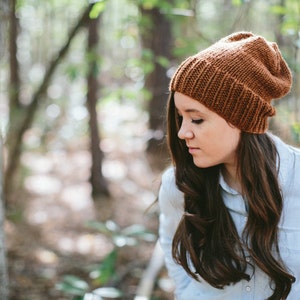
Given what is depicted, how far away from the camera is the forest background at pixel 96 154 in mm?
3422

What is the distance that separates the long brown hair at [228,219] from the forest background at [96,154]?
2.07 feet

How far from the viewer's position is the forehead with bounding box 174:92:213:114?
64.0 inches

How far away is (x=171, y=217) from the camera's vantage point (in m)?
2.05

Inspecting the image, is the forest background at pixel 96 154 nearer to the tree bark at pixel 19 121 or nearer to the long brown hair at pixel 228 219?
the tree bark at pixel 19 121

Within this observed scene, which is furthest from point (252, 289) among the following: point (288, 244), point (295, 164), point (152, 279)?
point (152, 279)

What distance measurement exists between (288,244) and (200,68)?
2.59 feet

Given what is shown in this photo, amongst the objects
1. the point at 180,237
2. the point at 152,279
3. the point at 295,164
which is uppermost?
the point at 295,164

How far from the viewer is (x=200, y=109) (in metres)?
1.63

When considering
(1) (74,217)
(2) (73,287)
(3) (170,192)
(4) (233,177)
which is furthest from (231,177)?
(1) (74,217)

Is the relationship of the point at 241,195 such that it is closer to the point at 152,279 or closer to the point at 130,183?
the point at 152,279

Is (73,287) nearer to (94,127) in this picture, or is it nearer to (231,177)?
(231,177)

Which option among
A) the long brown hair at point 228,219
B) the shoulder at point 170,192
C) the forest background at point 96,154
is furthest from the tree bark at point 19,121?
the long brown hair at point 228,219

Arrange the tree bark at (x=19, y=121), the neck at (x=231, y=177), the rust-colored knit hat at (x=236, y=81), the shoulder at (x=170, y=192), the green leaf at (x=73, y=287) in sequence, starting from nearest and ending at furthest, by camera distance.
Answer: the rust-colored knit hat at (x=236, y=81) < the neck at (x=231, y=177) < the shoulder at (x=170, y=192) < the green leaf at (x=73, y=287) < the tree bark at (x=19, y=121)

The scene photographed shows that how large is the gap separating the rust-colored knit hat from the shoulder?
43 centimetres
